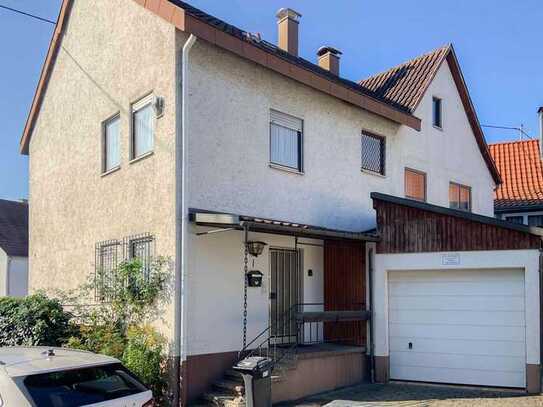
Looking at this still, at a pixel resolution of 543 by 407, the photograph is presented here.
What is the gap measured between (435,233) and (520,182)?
14465 mm

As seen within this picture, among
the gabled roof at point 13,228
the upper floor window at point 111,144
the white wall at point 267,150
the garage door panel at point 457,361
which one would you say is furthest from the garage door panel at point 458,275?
the gabled roof at point 13,228

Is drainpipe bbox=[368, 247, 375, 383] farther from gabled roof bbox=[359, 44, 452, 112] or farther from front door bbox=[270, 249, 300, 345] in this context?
gabled roof bbox=[359, 44, 452, 112]

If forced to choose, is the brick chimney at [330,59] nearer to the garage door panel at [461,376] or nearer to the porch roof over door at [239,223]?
the porch roof over door at [239,223]

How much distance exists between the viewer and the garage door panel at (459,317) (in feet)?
36.9

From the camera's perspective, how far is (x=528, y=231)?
1088cm

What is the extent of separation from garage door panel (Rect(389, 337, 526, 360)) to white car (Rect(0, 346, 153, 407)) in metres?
7.66

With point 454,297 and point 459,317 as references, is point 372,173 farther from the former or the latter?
point 459,317

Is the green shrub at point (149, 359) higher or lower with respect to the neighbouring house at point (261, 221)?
lower

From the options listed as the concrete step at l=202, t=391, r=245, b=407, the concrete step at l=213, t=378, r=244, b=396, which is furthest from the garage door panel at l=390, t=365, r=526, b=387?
the concrete step at l=202, t=391, r=245, b=407

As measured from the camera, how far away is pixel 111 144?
13031mm

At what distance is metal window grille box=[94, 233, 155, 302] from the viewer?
1104cm

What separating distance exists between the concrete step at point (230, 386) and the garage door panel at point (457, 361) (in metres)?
4.08

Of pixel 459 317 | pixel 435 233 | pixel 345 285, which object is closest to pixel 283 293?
pixel 345 285

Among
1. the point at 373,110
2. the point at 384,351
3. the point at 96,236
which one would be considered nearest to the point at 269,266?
the point at 384,351
